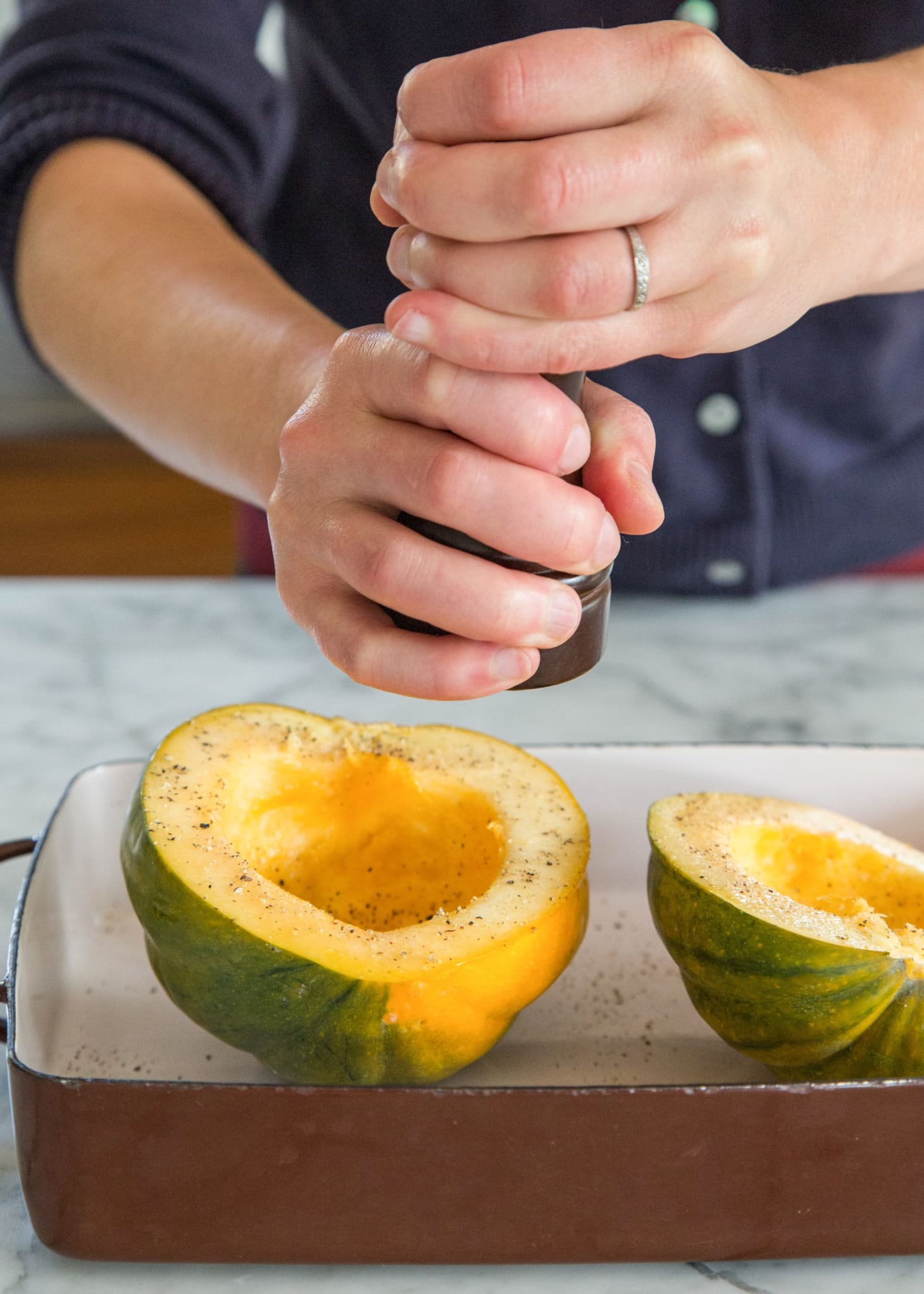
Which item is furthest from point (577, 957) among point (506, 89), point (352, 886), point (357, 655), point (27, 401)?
point (27, 401)

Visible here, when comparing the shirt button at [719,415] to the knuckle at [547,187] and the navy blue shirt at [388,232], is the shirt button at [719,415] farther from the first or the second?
the knuckle at [547,187]

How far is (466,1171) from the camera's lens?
542 mm

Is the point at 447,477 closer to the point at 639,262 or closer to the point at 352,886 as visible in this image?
the point at 639,262

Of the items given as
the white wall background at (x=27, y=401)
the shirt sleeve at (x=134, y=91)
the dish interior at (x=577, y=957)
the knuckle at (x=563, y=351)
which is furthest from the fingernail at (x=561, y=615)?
the white wall background at (x=27, y=401)

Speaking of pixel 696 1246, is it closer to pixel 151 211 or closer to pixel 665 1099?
pixel 665 1099

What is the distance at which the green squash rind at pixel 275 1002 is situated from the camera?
0.59m

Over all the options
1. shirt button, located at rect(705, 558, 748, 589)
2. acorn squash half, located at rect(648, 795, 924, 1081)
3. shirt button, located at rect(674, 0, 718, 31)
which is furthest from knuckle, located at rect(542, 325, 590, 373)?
shirt button, located at rect(705, 558, 748, 589)

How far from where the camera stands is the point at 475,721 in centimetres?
108

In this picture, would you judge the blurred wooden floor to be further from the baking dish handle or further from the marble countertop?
the baking dish handle

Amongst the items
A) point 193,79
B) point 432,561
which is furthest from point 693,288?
point 193,79

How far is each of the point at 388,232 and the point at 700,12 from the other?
360mm

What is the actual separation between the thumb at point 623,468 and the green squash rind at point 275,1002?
0.82 feet

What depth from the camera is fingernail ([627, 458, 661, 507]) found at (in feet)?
2.03

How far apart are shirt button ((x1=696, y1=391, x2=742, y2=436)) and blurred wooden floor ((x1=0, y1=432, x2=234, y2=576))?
6.21ft
